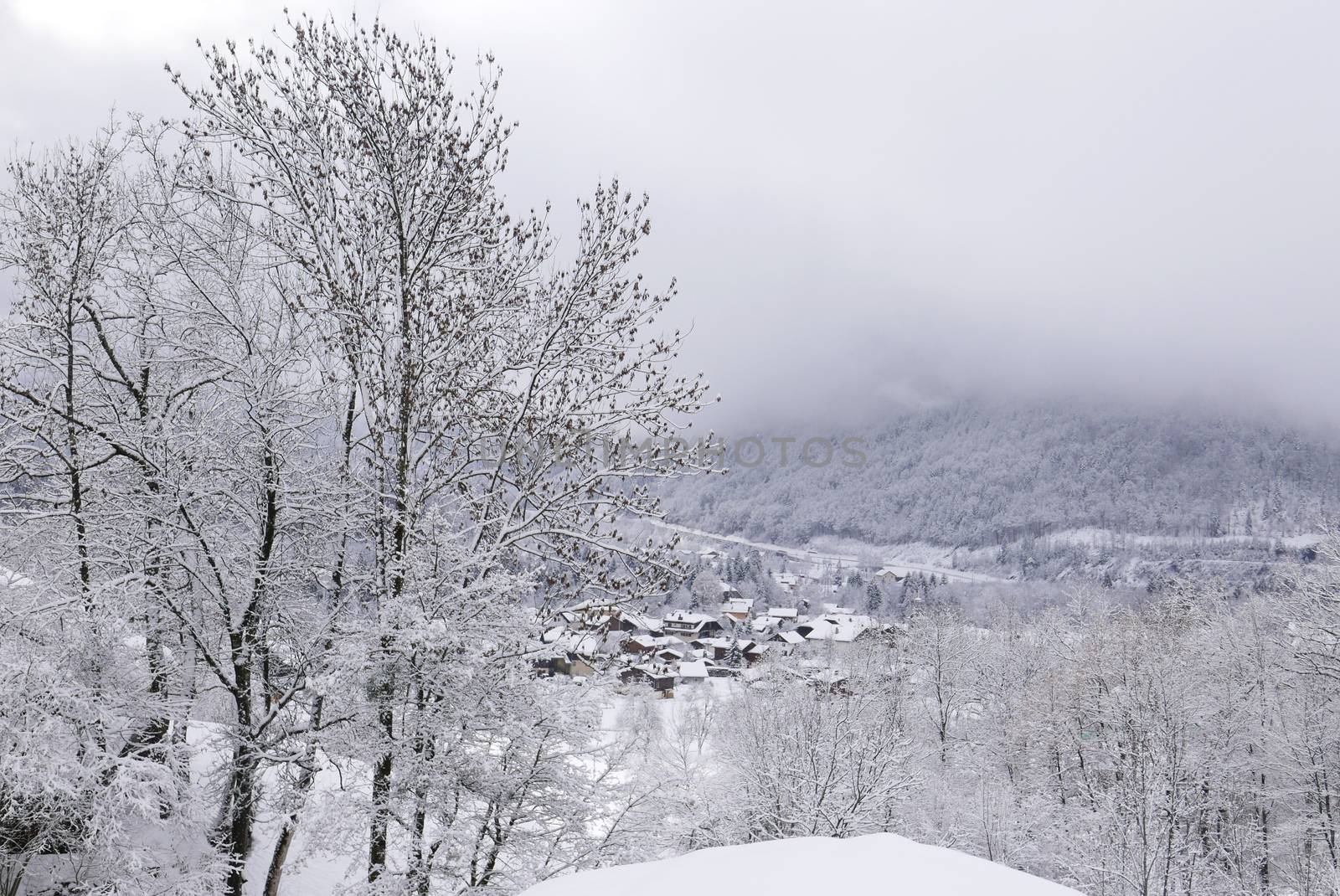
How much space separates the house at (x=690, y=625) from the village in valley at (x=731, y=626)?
14 cm

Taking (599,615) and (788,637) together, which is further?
(788,637)

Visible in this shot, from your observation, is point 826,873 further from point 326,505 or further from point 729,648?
point 729,648

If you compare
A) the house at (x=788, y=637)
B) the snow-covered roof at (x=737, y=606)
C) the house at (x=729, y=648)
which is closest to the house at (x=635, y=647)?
the house at (x=729, y=648)

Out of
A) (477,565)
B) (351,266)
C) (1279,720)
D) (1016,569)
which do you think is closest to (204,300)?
(351,266)

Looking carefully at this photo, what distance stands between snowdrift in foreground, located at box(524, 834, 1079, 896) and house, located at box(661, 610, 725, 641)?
7666 cm

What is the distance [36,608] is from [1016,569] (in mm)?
199500

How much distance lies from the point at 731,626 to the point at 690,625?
800 cm

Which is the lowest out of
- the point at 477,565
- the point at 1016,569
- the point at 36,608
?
the point at 1016,569

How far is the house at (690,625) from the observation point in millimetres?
78688

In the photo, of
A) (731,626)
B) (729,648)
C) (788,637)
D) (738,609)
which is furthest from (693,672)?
(738,609)

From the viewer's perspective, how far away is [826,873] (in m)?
2.89

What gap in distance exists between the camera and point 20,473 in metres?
8.61

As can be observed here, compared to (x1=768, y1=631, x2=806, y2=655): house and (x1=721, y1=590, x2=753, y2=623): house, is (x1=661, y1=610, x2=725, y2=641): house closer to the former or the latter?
(x1=721, y1=590, x2=753, y2=623): house

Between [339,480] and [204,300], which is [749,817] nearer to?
[339,480]
